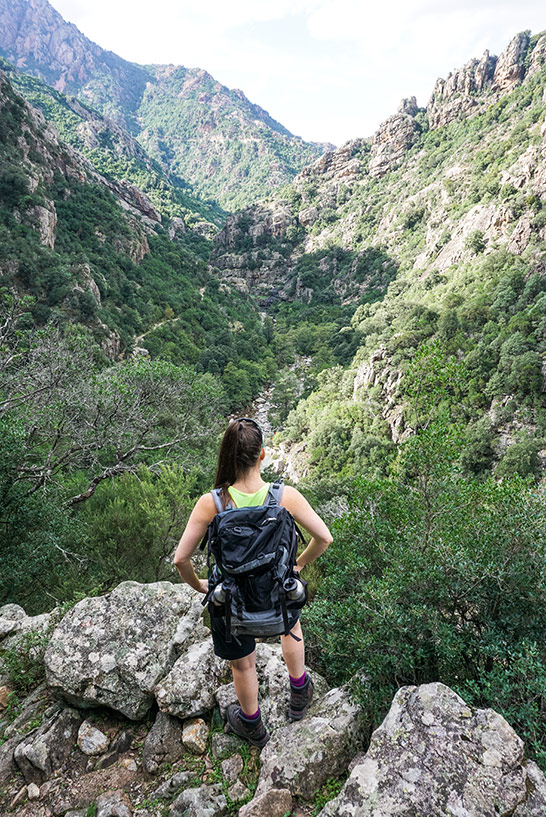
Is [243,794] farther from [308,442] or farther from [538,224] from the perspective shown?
[538,224]

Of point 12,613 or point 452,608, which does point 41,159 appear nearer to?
point 12,613

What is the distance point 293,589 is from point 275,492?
63cm

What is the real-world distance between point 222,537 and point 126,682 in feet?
9.59

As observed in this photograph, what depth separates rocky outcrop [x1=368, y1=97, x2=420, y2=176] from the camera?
10794cm

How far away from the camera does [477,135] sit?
7931 cm

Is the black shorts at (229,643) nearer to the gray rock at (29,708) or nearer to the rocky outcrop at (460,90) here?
the gray rock at (29,708)

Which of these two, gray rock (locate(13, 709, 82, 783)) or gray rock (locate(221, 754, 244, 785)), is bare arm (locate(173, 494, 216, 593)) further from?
gray rock (locate(13, 709, 82, 783))

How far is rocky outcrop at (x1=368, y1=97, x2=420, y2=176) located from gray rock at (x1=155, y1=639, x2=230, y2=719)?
133 m

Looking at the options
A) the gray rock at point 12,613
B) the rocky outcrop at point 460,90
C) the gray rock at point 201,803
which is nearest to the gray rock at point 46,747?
the gray rock at point 201,803

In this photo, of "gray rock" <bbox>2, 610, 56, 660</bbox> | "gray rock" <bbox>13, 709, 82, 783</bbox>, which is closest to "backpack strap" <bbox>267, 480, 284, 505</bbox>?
"gray rock" <bbox>13, 709, 82, 783</bbox>

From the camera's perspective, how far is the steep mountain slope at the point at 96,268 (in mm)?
32781

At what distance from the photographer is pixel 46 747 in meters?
3.41

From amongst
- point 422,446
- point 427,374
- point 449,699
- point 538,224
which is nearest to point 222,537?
point 449,699

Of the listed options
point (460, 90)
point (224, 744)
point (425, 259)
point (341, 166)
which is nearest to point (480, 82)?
point (460, 90)
